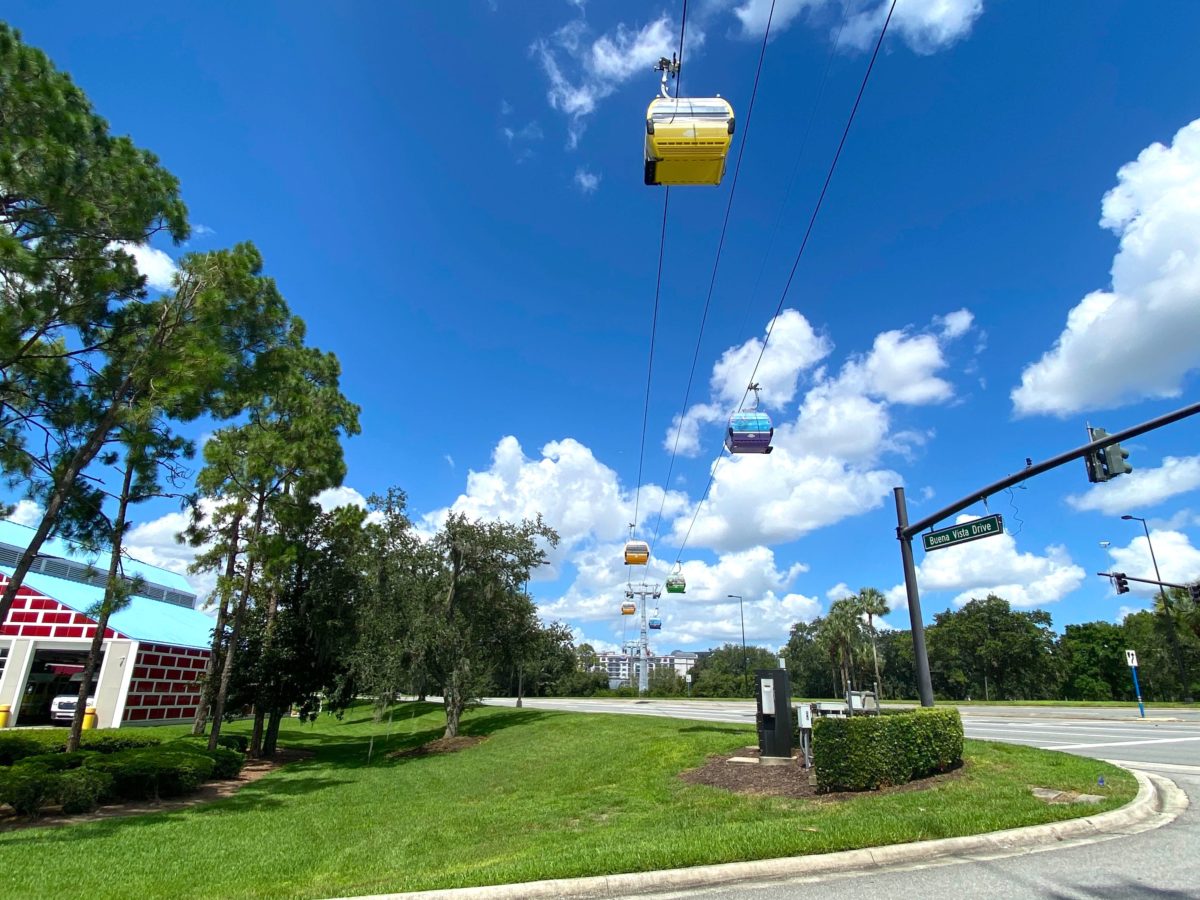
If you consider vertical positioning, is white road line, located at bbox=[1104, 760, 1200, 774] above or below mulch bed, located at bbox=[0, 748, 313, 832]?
above

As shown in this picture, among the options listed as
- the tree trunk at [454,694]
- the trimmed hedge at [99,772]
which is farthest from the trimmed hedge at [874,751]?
the tree trunk at [454,694]

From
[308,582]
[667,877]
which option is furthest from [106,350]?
[667,877]

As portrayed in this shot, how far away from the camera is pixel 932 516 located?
44.7ft

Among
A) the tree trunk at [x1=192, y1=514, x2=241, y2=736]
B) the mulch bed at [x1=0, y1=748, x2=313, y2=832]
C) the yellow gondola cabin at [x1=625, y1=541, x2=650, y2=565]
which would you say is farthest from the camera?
the yellow gondola cabin at [x1=625, y1=541, x2=650, y2=565]

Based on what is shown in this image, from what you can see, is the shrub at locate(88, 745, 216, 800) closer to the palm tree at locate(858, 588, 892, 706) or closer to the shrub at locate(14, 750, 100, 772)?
the shrub at locate(14, 750, 100, 772)

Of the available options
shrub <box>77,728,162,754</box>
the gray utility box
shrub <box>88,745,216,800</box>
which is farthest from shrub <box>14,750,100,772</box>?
the gray utility box

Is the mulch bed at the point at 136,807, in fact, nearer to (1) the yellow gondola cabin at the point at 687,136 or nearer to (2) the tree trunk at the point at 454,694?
(2) the tree trunk at the point at 454,694

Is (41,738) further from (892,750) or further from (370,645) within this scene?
(892,750)

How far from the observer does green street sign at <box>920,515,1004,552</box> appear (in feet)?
40.8

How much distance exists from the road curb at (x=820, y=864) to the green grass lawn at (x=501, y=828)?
0.21 metres

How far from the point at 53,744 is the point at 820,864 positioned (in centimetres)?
2252

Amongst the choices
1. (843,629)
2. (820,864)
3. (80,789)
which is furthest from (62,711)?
(843,629)

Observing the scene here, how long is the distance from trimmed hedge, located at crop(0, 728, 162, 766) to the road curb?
17.7 m

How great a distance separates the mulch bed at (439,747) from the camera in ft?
78.1
